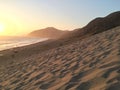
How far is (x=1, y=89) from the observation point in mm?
6121

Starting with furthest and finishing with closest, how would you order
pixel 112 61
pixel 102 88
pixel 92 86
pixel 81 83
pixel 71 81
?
pixel 112 61, pixel 71 81, pixel 81 83, pixel 92 86, pixel 102 88

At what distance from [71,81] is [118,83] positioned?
1.33m

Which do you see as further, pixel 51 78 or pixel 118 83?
pixel 51 78

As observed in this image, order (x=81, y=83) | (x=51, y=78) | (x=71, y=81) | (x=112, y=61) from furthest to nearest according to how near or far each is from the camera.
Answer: (x=51, y=78), (x=112, y=61), (x=71, y=81), (x=81, y=83)

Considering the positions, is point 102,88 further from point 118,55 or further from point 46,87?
point 118,55

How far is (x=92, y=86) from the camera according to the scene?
4.16m

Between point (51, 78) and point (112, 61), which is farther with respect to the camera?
point (51, 78)

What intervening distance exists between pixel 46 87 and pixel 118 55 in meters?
2.07

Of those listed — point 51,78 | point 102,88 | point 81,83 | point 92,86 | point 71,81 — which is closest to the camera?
point 102,88

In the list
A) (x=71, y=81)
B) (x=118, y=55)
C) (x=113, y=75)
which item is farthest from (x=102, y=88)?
(x=118, y=55)

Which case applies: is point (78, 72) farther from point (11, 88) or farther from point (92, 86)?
point (11, 88)

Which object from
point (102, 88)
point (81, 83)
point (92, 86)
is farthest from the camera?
point (81, 83)

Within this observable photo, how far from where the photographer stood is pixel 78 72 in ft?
18.0

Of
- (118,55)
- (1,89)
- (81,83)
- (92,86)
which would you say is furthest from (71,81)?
(1,89)
